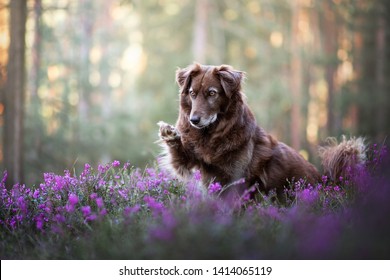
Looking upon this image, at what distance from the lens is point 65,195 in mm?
5031

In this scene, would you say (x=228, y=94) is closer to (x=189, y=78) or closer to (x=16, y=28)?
(x=189, y=78)

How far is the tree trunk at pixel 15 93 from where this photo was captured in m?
11.4

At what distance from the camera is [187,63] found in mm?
23359

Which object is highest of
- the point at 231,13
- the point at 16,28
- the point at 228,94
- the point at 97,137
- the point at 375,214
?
the point at 231,13

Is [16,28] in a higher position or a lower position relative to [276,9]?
lower

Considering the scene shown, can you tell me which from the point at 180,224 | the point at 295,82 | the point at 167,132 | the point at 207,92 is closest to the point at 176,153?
the point at 167,132

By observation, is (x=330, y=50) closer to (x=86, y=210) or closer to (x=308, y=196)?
(x=308, y=196)

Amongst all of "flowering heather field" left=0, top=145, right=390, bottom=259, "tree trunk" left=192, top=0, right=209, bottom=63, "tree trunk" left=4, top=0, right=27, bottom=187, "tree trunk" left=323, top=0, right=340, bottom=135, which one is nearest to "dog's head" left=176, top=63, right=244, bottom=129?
"flowering heather field" left=0, top=145, right=390, bottom=259

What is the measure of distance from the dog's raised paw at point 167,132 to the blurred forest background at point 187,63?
36.0 ft

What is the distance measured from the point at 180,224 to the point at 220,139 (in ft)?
8.29

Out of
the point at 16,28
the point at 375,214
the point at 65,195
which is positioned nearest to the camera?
the point at 375,214

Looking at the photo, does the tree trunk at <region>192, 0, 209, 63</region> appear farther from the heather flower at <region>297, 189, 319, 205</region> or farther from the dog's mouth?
the heather flower at <region>297, 189, 319, 205</region>

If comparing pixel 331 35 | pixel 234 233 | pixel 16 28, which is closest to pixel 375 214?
pixel 234 233

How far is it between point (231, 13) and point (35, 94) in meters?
12.2
